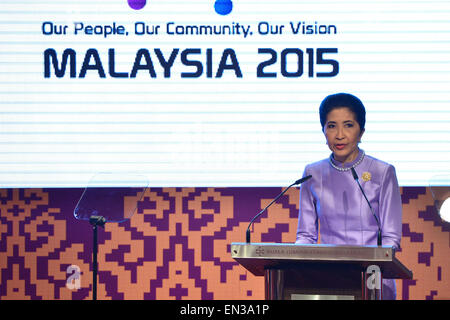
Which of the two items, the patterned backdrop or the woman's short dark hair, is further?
the patterned backdrop

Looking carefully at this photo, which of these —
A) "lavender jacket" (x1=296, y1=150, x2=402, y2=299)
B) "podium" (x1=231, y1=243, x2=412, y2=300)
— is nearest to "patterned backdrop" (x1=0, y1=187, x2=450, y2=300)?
"lavender jacket" (x1=296, y1=150, x2=402, y2=299)

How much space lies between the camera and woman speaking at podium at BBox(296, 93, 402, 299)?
129 inches

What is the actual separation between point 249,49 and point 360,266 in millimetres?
2570

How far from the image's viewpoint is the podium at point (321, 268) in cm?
244

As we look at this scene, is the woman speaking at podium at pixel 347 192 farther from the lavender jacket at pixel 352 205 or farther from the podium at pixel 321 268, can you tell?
the podium at pixel 321 268

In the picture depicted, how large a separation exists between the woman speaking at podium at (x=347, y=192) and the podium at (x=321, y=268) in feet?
1.84

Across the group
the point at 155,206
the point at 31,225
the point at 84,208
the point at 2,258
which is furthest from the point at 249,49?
the point at 2,258

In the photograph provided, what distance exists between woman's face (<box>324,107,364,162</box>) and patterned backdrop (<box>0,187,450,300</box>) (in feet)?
4.84

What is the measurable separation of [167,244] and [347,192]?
1931 millimetres

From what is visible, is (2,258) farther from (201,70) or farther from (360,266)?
(360,266)

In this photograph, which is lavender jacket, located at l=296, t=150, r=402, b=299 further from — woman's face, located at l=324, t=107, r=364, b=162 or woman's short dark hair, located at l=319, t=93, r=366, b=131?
woman's short dark hair, located at l=319, t=93, r=366, b=131

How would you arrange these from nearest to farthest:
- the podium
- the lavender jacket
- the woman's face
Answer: the podium, the lavender jacket, the woman's face

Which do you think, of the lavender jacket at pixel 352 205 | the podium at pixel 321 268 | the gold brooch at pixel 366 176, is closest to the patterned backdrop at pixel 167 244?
the lavender jacket at pixel 352 205

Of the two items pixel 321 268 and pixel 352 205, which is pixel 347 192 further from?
pixel 321 268
